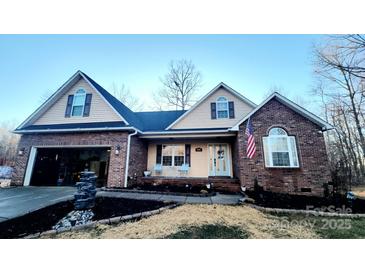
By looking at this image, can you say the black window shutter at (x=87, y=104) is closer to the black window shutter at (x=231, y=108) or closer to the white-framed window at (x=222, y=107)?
the white-framed window at (x=222, y=107)

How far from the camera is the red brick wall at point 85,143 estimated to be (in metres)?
7.87

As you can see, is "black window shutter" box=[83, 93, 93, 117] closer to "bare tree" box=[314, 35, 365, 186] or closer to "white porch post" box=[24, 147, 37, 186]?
"white porch post" box=[24, 147, 37, 186]

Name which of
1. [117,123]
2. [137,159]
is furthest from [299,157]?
[117,123]

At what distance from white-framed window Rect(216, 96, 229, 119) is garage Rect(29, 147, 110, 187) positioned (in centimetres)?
751

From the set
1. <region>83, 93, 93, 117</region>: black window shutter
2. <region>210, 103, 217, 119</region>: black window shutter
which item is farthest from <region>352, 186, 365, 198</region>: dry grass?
<region>83, 93, 93, 117</region>: black window shutter

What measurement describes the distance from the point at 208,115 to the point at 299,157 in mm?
5391

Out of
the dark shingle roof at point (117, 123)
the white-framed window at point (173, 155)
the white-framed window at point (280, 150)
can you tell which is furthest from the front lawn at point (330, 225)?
the dark shingle roof at point (117, 123)

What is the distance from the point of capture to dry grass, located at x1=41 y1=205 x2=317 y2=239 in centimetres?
331

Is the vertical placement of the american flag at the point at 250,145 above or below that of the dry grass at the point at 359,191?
above

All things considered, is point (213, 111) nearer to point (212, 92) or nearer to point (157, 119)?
point (212, 92)

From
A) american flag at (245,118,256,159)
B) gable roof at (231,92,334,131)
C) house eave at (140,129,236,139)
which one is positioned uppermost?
gable roof at (231,92,334,131)

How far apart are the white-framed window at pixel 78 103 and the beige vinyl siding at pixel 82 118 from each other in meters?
0.28

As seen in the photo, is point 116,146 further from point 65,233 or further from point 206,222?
point 206,222
